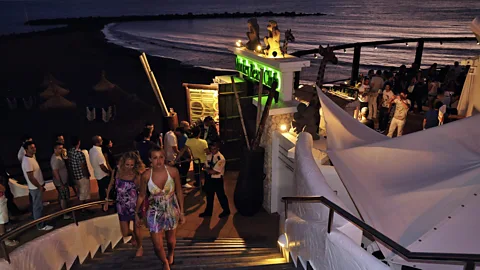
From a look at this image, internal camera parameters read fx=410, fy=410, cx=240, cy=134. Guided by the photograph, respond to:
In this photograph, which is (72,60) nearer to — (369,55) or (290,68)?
(369,55)

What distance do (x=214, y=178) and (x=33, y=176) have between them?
3026 millimetres

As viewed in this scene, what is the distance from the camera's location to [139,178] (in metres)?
5.32

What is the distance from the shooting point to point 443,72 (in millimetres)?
14281

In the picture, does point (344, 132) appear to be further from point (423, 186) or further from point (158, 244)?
point (158, 244)

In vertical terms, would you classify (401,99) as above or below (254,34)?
below

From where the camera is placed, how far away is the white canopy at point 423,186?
3.24 meters

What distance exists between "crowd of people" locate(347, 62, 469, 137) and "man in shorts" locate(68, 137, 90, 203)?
5871mm

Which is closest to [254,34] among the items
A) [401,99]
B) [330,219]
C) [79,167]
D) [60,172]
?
[401,99]

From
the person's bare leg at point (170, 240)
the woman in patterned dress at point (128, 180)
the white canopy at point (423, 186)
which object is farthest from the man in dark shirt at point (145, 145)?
the white canopy at point (423, 186)

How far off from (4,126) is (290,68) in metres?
13.4

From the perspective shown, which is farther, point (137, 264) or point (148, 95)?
point (148, 95)

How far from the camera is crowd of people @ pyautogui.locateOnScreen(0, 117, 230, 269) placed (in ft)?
16.1

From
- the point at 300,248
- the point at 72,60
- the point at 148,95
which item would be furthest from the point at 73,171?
the point at 72,60

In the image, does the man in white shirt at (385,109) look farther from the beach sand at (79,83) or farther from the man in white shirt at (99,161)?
the beach sand at (79,83)
